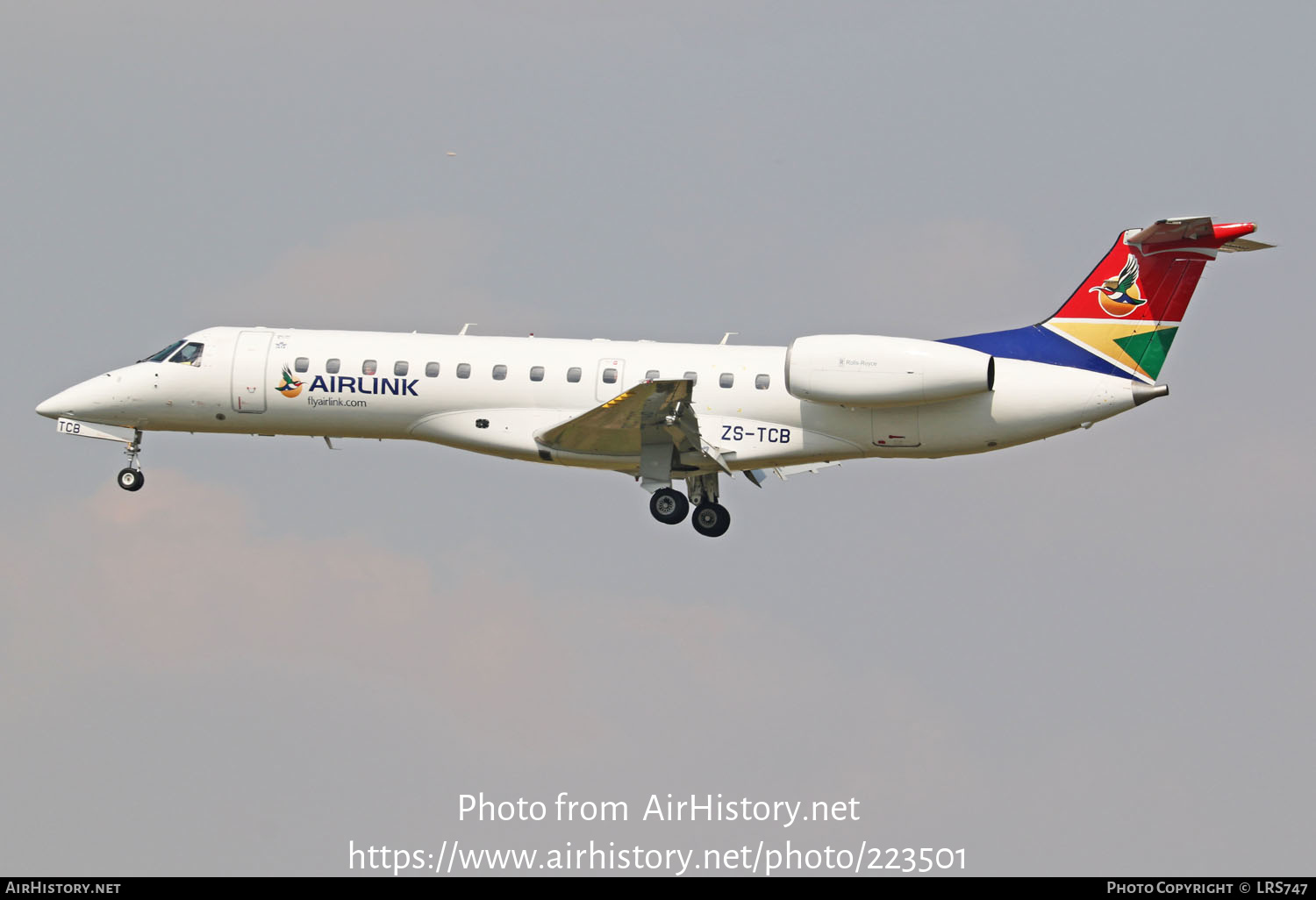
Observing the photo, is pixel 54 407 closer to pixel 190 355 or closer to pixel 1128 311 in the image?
pixel 190 355

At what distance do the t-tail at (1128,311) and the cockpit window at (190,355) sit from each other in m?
14.5

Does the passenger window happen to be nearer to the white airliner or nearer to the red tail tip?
the white airliner

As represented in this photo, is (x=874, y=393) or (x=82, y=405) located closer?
(x=874, y=393)

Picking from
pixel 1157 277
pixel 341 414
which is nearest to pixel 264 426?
pixel 341 414

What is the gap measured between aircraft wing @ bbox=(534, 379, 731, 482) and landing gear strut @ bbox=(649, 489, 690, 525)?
337 millimetres

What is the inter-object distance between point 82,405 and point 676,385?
39.9 feet

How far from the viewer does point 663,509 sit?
105 ft

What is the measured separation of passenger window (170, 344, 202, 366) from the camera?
33653 millimetres

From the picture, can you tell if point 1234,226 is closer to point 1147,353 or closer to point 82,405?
point 1147,353

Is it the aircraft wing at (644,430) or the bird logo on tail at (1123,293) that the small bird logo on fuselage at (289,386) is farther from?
the bird logo on tail at (1123,293)

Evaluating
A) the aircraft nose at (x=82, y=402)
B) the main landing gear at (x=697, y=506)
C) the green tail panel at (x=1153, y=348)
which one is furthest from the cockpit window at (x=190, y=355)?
the green tail panel at (x=1153, y=348)

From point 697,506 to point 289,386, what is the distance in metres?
7.85

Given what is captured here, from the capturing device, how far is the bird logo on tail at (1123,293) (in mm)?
31594

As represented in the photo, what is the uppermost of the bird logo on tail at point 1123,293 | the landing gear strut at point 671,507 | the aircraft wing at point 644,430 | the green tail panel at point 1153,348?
the bird logo on tail at point 1123,293
